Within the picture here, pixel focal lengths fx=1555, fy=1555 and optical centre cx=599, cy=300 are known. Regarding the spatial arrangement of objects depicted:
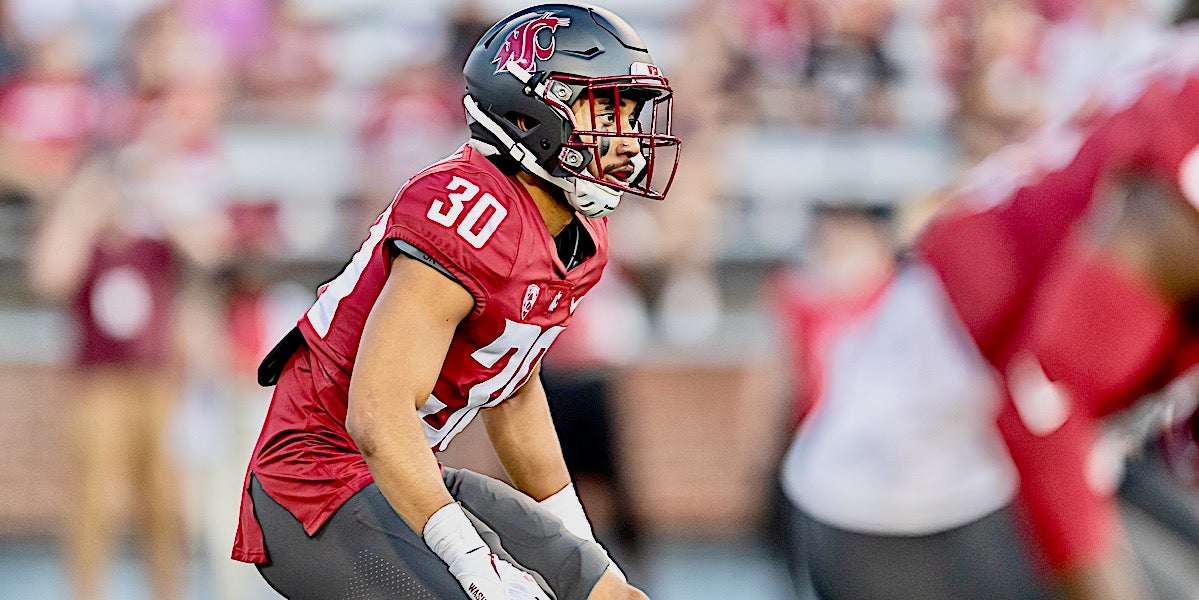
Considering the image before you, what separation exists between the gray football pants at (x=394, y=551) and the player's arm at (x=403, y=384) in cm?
10

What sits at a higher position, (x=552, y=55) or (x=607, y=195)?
(x=552, y=55)

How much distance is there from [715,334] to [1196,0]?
5698 mm

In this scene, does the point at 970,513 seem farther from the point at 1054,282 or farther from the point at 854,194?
the point at 854,194

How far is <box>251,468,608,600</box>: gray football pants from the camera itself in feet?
8.28

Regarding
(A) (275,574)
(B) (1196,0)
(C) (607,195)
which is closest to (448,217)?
(C) (607,195)

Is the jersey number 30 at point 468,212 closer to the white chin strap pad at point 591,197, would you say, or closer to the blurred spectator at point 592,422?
the white chin strap pad at point 591,197

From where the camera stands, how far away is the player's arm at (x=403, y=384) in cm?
242

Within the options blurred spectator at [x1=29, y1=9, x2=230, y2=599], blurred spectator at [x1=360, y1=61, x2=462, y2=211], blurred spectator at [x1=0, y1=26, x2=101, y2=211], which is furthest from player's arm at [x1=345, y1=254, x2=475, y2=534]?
blurred spectator at [x1=0, y1=26, x2=101, y2=211]

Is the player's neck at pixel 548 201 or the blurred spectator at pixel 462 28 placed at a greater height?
the player's neck at pixel 548 201

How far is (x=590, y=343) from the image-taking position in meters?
6.56

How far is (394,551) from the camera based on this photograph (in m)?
2.53

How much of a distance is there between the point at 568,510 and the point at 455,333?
515 millimetres

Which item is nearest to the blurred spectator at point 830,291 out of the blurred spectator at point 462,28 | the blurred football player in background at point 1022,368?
the blurred spectator at point 462,28

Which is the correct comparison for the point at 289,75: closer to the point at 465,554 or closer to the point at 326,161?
the point at 326,161
